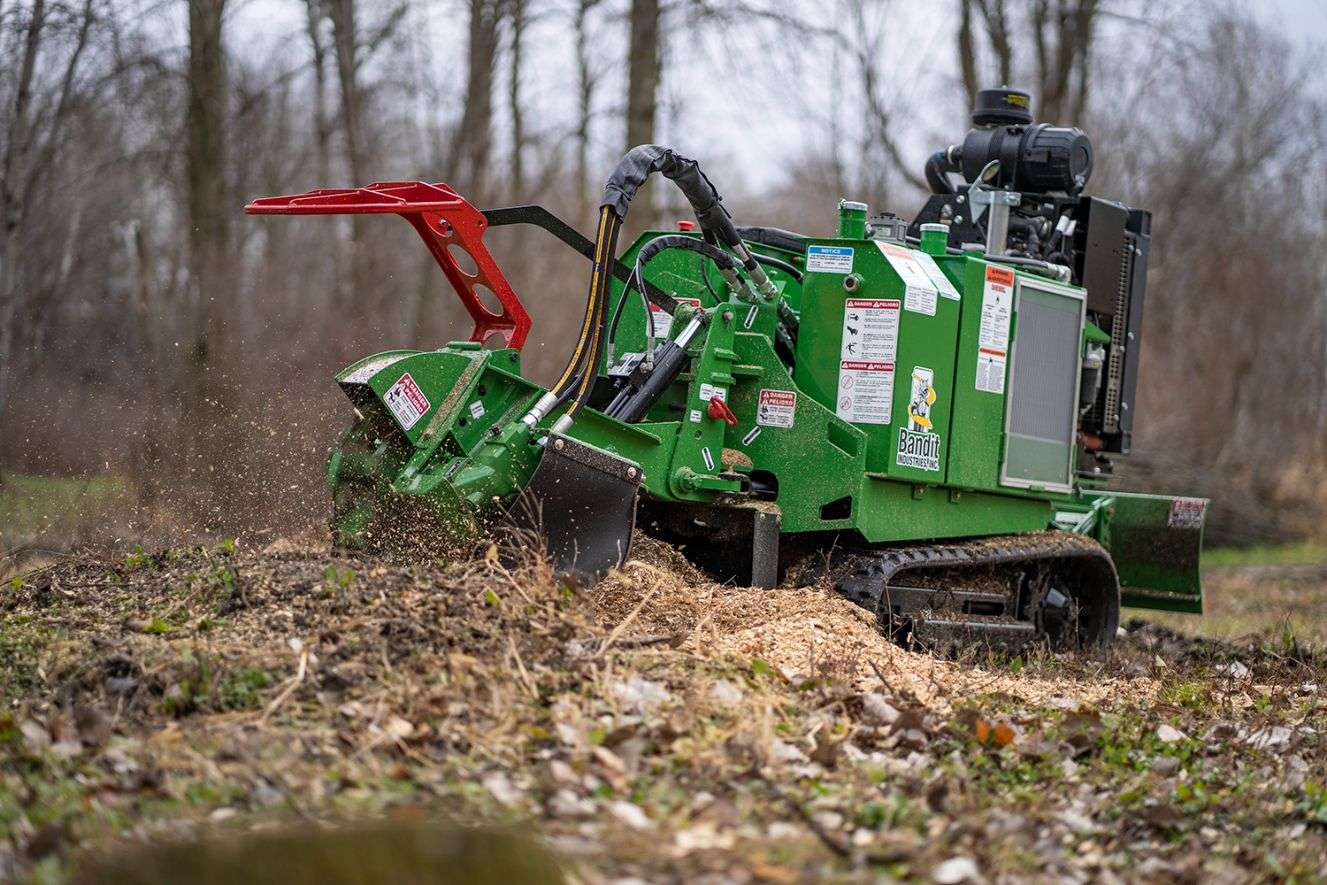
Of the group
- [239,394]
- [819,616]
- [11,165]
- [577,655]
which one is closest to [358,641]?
[577,655]

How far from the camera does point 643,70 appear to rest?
15328 millimetres

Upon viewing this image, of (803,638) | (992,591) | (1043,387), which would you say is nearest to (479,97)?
(1043,387)

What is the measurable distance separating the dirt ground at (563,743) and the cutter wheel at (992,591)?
33.2 inches

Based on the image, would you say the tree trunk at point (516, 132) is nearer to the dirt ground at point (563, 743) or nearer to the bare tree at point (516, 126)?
the bare tree at point (516, 126)

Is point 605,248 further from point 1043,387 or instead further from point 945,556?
point 1043,387

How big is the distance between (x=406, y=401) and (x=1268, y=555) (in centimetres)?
1508

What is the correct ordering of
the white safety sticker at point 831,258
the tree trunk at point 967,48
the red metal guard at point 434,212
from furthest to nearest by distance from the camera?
1. the tree trunk at point 967,48
2. the white safety sticker at point 831,258
3. the red metal guard at point 434,212

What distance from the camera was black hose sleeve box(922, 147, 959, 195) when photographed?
33.3ft

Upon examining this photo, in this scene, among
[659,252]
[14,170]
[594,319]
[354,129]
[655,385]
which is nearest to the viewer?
[594,319]

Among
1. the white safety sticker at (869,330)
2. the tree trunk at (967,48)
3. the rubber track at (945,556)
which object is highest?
the tree trunk at (967,48)

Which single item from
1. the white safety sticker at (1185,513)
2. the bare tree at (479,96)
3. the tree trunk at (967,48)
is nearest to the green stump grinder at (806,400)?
the white safety sticker at (1185,513)

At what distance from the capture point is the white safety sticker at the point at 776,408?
7.88 m

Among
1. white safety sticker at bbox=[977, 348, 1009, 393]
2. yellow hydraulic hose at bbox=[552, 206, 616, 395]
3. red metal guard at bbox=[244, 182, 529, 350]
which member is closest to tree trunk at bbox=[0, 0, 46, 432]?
red metal guard at bbox=[244, 182, 529, 350]

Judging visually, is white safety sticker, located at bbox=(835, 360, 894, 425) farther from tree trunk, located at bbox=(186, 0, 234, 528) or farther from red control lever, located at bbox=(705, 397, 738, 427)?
tree trunk, located at bbox=(186, 0, 234, 528)
